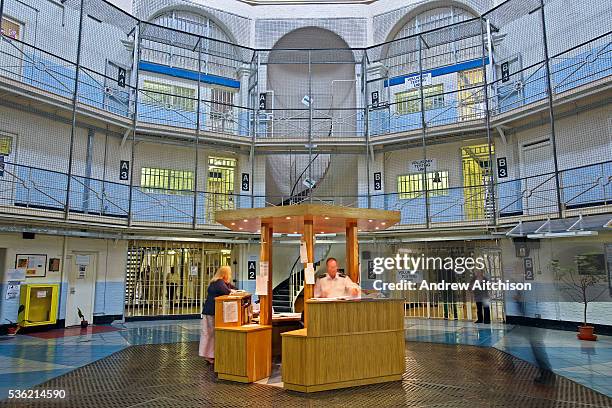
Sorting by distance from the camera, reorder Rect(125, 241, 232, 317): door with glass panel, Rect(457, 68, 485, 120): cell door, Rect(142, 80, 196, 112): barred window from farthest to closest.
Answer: Rect(142, 80, 196, 112): barred window → Rect(125, 241, 232, 317): door with glass panel → Rect(457, 68, 485, 120): cell door

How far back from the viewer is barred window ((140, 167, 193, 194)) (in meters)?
14.5

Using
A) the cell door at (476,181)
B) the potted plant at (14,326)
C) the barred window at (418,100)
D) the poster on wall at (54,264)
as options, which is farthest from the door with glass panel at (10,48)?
the cell door at (476,181)

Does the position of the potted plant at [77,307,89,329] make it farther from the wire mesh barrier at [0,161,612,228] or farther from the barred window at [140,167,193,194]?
the barred window at [140,167,193,194]

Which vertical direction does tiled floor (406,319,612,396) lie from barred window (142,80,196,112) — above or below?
below

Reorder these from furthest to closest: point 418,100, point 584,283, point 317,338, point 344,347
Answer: point 418,100, point 584,283, point 344,347, point 317,338

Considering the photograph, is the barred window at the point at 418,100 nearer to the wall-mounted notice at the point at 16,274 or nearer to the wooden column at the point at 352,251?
the wooden column at the point at 352,251

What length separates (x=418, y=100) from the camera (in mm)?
14945

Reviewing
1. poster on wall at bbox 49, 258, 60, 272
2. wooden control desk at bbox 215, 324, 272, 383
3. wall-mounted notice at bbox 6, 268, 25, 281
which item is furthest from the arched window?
wall-mounted notice at bbox 6, 268, 25, 281

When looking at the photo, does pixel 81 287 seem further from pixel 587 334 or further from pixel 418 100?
pixel 587 334

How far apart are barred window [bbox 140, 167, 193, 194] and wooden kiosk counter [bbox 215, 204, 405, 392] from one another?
26.6 ft

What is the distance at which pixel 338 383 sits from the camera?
5965mm

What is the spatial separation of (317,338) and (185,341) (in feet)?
17.6

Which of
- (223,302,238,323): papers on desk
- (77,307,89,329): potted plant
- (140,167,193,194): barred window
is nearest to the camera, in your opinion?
(223,302,238,323): papers on desk

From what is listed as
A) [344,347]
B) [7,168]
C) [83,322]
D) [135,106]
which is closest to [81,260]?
[83,322]
